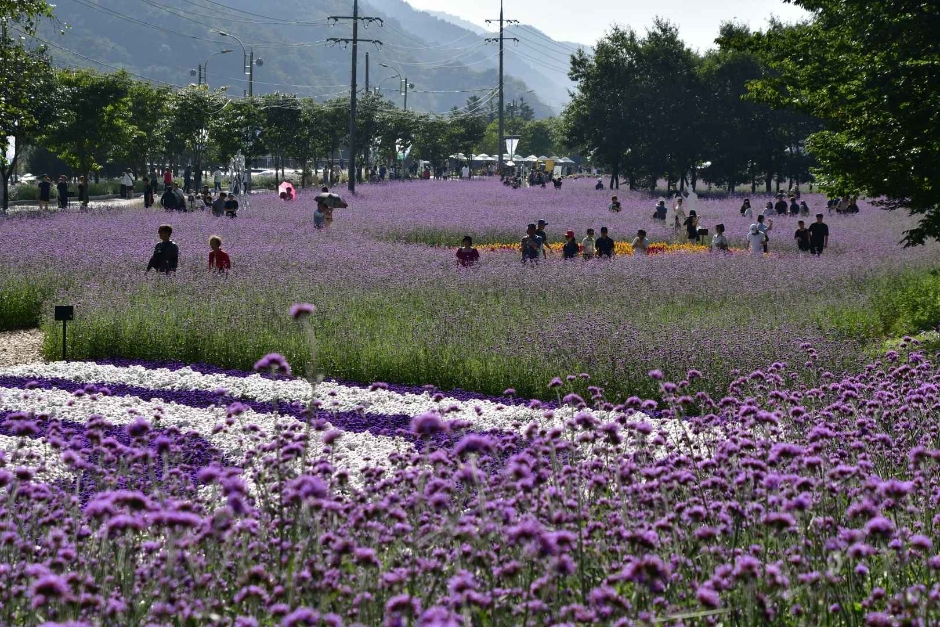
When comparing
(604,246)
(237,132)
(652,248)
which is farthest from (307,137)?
(604,246)

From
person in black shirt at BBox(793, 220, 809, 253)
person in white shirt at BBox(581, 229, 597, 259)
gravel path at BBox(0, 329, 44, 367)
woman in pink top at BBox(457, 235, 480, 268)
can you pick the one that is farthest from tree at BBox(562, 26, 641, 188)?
gravel path at BBox(0, 329, 44, 367)

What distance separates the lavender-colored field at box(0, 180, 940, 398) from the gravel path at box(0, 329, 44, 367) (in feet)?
1.09

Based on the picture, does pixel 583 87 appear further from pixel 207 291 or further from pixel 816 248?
pixel 207 291

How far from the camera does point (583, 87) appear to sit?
60062 millimetres

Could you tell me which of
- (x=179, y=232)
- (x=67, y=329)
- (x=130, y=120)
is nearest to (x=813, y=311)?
(x=67, y=329)

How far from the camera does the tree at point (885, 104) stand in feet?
41.2

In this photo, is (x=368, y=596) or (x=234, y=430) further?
(x=234, y=430)

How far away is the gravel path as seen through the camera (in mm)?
12664

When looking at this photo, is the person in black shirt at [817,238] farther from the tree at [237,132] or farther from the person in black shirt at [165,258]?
the tree at [237,132]

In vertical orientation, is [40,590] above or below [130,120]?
below

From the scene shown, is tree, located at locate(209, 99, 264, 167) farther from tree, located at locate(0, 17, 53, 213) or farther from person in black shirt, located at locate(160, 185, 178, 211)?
person in black shirt, located at locate(160, 185, 178, 211)

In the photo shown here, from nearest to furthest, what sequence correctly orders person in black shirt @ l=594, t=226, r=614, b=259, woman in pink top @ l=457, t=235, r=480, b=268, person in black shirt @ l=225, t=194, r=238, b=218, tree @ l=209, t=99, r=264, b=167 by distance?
1. woman in pink top @ l=457, t=235, r=480, b=268
2. person in black shirt @ l=594, t=226, r=614, b=259
3. person in black shirt @ l=225, t=194, r=238, b=218
4. tree @ l=209, t=99, r=264, b=167

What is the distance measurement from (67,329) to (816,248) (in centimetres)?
1697

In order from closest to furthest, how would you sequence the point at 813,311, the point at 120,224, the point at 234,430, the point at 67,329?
the point at 234,430 < the point at 67,329 < the point at 813,311 < the point at 120,224
